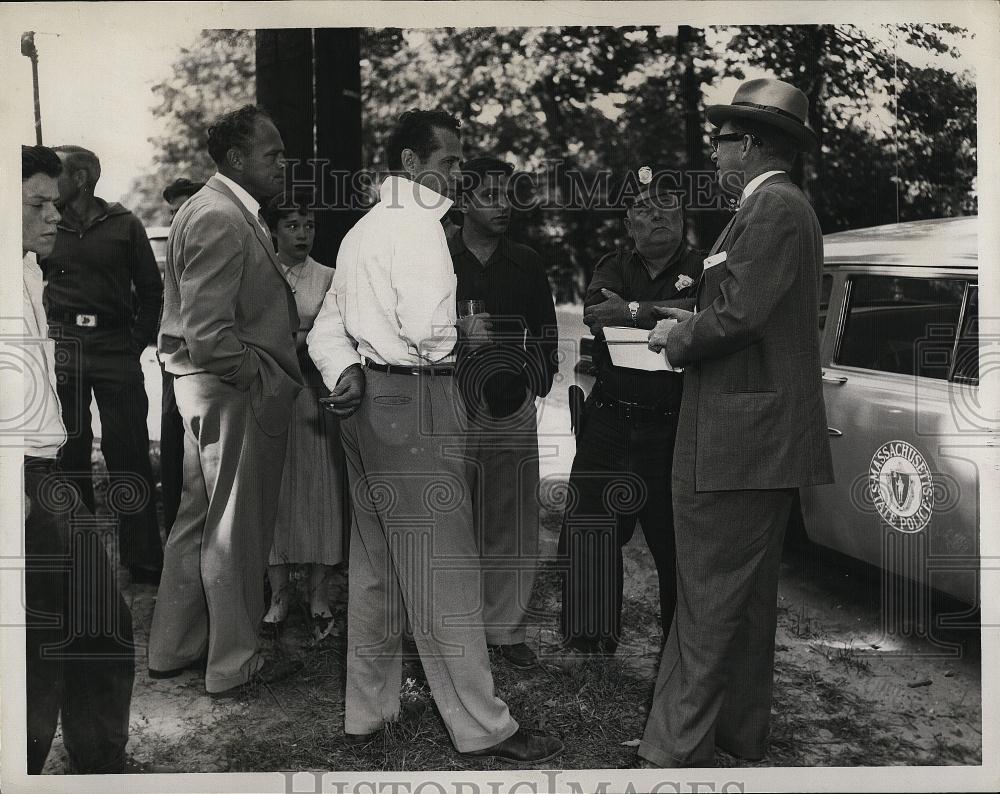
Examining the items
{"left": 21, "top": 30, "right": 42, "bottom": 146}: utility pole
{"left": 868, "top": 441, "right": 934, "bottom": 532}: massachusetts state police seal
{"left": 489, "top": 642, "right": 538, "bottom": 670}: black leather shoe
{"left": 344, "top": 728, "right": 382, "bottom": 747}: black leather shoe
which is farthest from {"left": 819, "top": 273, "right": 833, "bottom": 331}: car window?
A: {"left": 21, "top": 30, "right": 42, "bottom": 146}: utility pole

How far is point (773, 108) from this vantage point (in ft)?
→ 10.9

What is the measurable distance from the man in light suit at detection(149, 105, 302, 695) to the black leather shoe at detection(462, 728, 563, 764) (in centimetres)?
96

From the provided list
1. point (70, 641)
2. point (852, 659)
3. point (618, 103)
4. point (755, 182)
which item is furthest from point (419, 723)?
point (618, 103)

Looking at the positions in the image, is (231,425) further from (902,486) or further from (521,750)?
(902,486)

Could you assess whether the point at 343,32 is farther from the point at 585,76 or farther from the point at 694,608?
the point at 694,608

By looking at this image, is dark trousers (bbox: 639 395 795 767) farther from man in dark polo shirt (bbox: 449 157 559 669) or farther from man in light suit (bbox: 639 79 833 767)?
man in dark polo shirt (bbox: 449 157 559 669)

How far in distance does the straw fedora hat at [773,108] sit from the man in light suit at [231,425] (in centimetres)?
161

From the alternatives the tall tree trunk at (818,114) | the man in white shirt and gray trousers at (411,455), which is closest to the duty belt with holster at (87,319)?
the man in white shirt and gray trousers at (411,455)

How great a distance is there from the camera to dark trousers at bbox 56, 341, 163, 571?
13.5ft

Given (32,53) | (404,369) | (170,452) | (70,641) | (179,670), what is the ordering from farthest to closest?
1. (170,452)
2. (179,670)
3. (32,53)
4. (70,641)
5. (404,369)

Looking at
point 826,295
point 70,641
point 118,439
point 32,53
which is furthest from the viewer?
point 826,295

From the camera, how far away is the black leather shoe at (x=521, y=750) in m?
3.51

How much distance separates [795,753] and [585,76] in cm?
258

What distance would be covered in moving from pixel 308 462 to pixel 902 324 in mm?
2283
